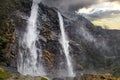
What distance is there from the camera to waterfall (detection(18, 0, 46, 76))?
474 ft

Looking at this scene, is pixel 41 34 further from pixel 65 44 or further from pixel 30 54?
pixel 65 44

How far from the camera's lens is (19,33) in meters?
156

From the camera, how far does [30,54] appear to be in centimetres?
15200

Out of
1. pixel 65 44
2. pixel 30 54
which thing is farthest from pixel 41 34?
pixel 65 44

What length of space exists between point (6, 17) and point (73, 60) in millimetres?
52731

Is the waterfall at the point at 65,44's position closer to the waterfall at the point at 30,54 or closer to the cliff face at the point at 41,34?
the cliff face at the point at 41,34

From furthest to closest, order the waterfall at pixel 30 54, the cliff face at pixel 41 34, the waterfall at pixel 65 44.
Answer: the waterfall at pixel 65 44 < the waterfall at pixel 30 54 < the cliff face at pixel 41 34

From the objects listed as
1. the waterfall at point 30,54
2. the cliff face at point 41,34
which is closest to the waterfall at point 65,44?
the cliff face at point 41,34

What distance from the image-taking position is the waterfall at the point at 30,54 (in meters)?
144

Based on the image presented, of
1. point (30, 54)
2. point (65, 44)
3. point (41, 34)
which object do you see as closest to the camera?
point (30, 54)

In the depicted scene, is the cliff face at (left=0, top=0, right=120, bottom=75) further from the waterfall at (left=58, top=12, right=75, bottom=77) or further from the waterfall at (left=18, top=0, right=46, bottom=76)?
the waterfall at (left=58, top=12, right=75, bottom=77)

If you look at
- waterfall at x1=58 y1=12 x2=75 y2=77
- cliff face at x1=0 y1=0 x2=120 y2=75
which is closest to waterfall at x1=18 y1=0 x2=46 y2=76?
cliff face at x1=0 y1=0 x2=120 y2=75

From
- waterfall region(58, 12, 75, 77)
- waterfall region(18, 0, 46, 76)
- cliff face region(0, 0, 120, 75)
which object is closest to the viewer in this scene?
cliff face region(0, 0, 120, 75)

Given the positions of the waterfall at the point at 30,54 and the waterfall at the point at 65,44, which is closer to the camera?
the waterfall at the point at 30,54
